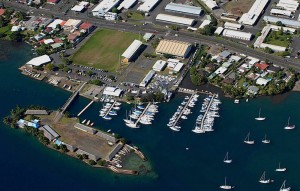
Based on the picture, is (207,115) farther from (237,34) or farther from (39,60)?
(39,60)

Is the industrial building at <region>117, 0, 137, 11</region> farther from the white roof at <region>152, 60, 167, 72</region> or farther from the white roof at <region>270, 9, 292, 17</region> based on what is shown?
the white roof at <region>270, 9, 292, 17</region>

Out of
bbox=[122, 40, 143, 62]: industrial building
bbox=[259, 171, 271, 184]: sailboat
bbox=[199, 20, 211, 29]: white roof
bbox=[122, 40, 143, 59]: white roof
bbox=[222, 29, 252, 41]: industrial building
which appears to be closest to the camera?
bbox=[259, 171, 271, 184]: sailboat

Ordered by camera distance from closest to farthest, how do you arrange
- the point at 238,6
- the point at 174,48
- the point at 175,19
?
the point at 174,48 → the point at 175,19 → the point at 238,6

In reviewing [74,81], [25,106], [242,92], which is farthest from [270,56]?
[25,106]

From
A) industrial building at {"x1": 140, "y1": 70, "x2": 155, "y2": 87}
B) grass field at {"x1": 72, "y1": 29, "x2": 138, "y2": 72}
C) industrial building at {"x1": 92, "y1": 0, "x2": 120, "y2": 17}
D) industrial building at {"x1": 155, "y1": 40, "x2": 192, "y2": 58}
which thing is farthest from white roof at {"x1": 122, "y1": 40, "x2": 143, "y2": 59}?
industrial building at {"x1": 92, "y1": 0, "x2": 120, "y2": 17}

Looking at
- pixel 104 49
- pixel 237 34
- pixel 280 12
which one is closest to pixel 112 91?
pixel 104 49

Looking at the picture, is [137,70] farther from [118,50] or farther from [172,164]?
[172,164]

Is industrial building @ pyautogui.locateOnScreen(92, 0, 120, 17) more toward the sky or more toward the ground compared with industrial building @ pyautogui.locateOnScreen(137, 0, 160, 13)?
more toward the ground
